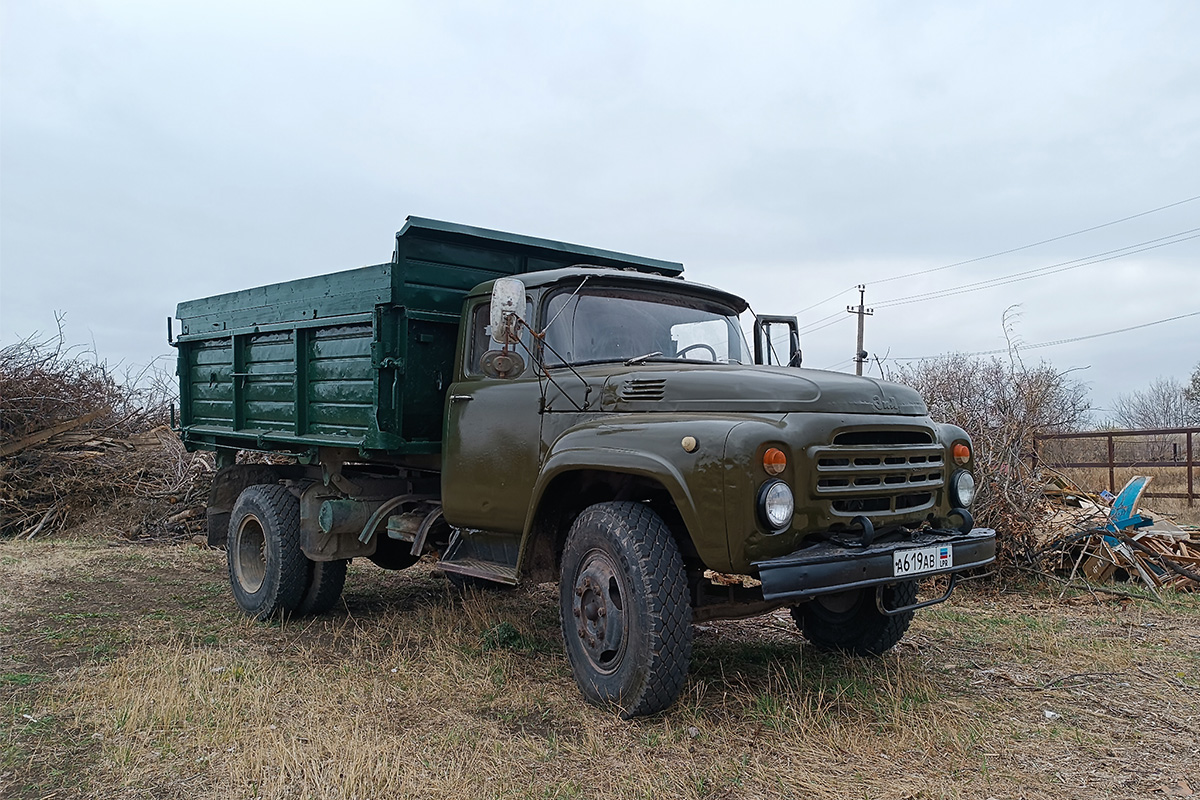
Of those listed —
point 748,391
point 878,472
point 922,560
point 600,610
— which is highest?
point 748,391

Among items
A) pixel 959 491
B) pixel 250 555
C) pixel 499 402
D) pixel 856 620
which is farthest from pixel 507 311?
pixel 250 555

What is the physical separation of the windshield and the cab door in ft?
0.87

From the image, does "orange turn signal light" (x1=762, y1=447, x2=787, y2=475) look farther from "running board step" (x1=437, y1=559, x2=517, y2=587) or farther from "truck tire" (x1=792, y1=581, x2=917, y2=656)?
"running board step" (x1=437, y1=559, x2=517, y2=587)

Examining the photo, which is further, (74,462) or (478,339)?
(74,462)

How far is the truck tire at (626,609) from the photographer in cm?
405

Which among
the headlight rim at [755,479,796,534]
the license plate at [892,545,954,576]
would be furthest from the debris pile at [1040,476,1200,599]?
the headlight rim at [755,479,796,534]

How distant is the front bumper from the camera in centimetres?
376

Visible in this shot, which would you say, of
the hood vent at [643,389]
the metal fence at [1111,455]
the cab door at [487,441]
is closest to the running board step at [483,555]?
the cab door at [487,441]

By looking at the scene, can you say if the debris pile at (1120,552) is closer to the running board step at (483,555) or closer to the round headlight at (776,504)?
the round headlight at (776,504)

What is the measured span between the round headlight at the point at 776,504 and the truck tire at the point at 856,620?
141 centimetres

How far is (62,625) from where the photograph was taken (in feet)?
21.1

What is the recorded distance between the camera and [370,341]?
5.87 m

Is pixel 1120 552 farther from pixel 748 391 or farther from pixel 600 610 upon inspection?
pixel 600 610

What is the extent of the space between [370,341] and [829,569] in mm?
3330
